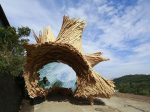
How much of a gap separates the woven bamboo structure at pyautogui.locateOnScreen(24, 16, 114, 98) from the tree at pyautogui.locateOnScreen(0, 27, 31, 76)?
101cm

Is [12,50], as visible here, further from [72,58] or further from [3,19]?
[3,19]

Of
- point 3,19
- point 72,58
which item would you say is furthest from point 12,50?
point 3,19

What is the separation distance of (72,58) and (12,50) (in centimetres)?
321

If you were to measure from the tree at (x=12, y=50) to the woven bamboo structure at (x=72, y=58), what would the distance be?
1.01 meters

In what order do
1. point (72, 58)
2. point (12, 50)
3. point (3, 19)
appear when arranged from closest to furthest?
1. point (72, 58)
2. point (12, 50)
3. point (3, 19)

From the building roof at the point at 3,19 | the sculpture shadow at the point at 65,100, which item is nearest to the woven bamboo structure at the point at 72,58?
the sculpture shadow at the point at 65,100

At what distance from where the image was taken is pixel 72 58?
13.1 meters

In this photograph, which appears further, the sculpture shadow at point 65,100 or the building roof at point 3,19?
the building roof at point 3,19

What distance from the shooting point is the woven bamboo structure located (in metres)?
11.6

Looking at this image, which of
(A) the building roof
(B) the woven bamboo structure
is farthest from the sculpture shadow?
(A) the building roof

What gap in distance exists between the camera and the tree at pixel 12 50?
1295 centimetres

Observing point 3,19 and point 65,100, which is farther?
point 3,19

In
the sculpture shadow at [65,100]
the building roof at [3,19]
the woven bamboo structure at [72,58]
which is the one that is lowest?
the sculpture shadow at [65,100]

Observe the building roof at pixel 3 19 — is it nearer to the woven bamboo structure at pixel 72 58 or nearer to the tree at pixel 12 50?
the tree at pixel 12 50
